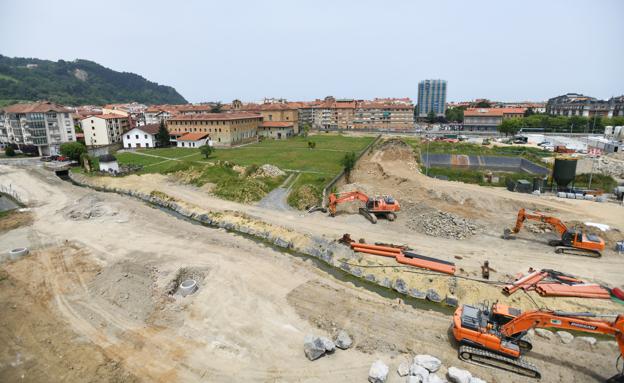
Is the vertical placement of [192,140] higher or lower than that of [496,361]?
higher

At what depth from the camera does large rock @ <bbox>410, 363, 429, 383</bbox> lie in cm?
1219

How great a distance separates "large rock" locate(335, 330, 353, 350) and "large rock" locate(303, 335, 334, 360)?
36 cm

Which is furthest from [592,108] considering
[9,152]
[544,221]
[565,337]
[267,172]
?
[9,152]

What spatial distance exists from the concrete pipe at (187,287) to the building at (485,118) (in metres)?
96.8

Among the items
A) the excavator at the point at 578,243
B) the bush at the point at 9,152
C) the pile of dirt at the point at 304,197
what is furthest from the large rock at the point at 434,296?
the bush at the point at 9,152

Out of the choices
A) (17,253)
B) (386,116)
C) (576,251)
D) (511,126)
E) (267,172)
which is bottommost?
(17,253)

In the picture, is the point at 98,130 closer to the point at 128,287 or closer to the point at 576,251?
the point at 128,287

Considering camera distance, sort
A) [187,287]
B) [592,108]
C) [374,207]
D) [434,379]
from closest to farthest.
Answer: [434,379]
[187,287]
[374,207]
[592,108]

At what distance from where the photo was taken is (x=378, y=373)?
12312 millimetres

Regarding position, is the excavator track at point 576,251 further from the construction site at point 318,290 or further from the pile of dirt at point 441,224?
the pile of dirt at point 441,224

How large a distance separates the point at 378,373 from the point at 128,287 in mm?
13542

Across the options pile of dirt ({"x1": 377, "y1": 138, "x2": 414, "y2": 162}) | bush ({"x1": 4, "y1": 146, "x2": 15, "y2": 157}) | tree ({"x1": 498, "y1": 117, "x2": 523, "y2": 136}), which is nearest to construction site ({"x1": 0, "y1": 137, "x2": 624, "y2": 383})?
pile of dirt ({"x1": 377, "y1": 138, "x2": 414, "y2": 162})

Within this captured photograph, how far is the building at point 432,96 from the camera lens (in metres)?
154

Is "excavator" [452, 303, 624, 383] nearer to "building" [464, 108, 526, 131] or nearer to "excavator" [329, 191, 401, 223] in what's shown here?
"excavator" [329, 191, 401, 223]
